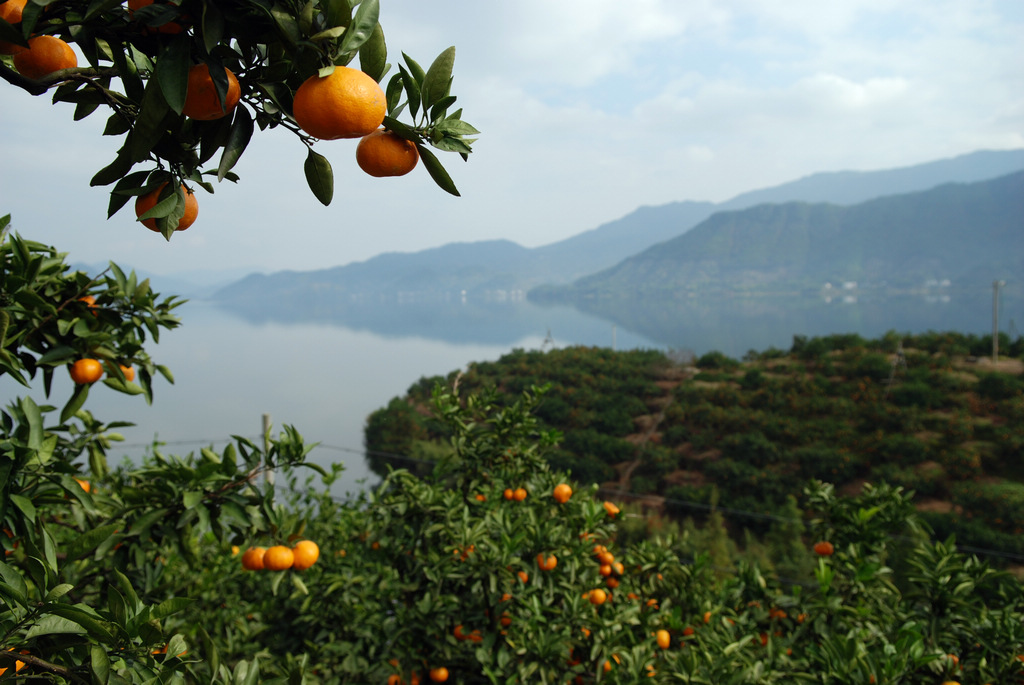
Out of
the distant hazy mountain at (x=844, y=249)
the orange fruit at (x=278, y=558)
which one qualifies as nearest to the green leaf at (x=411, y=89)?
the orange fruit at (x=278, y=558)

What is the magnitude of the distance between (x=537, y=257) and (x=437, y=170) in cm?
15141

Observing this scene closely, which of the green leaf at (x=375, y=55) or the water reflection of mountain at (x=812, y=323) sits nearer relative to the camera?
the green leaf at (x=375, y=55)

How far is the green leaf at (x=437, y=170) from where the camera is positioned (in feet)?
1.86

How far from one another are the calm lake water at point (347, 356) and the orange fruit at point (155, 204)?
5.98 feet

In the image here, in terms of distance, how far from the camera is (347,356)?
99.9ft

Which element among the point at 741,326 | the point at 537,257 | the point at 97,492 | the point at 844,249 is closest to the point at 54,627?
the point at 97,492

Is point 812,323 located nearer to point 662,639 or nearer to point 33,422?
point 662,639

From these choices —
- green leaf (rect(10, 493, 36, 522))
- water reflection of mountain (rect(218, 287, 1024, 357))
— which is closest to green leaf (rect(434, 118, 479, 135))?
green leaf (rect(10, 493, 36, 522))

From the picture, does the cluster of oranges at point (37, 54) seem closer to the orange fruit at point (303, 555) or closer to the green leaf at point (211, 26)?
the green leaf at point (211, 26)

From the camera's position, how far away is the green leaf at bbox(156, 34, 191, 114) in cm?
44

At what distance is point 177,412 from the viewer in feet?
52.2

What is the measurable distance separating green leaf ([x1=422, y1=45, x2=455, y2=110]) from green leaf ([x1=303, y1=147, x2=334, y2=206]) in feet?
0.40

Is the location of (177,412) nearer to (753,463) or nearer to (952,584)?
(753,463)

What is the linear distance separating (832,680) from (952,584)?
0.60 m
